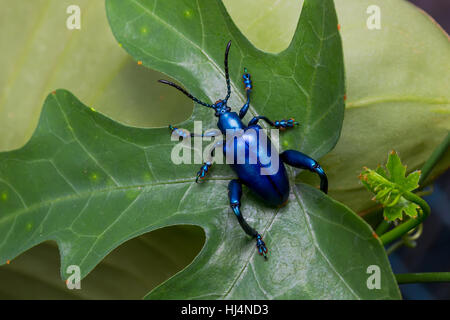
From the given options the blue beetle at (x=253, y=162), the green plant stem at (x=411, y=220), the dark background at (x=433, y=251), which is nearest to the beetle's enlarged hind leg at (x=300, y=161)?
the blue beetle at (x=253, y=162)

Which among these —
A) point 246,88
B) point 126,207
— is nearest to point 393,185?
point 246,88

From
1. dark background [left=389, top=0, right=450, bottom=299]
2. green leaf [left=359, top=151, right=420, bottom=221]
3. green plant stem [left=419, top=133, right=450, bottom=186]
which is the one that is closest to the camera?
green leaf [left=359, top=151, right=420, bottom=221]

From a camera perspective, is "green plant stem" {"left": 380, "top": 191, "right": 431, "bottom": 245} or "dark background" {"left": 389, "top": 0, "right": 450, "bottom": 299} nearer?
"green plant stem" {"left": 380, "top": 191, "right": 431, "bottom": 245}

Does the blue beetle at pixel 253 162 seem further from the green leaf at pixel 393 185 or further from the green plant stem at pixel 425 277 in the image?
the green plant stem at pixel 425 277

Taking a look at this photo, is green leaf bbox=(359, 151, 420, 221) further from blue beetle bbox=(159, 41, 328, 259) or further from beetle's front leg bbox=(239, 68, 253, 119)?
beetle's front leg bbox=(239, 68, 253, 119)

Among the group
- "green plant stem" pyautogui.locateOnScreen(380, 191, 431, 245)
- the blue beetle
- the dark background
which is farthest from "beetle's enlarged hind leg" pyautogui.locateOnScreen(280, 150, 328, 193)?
the dark background

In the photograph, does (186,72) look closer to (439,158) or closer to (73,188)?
(73,188)
